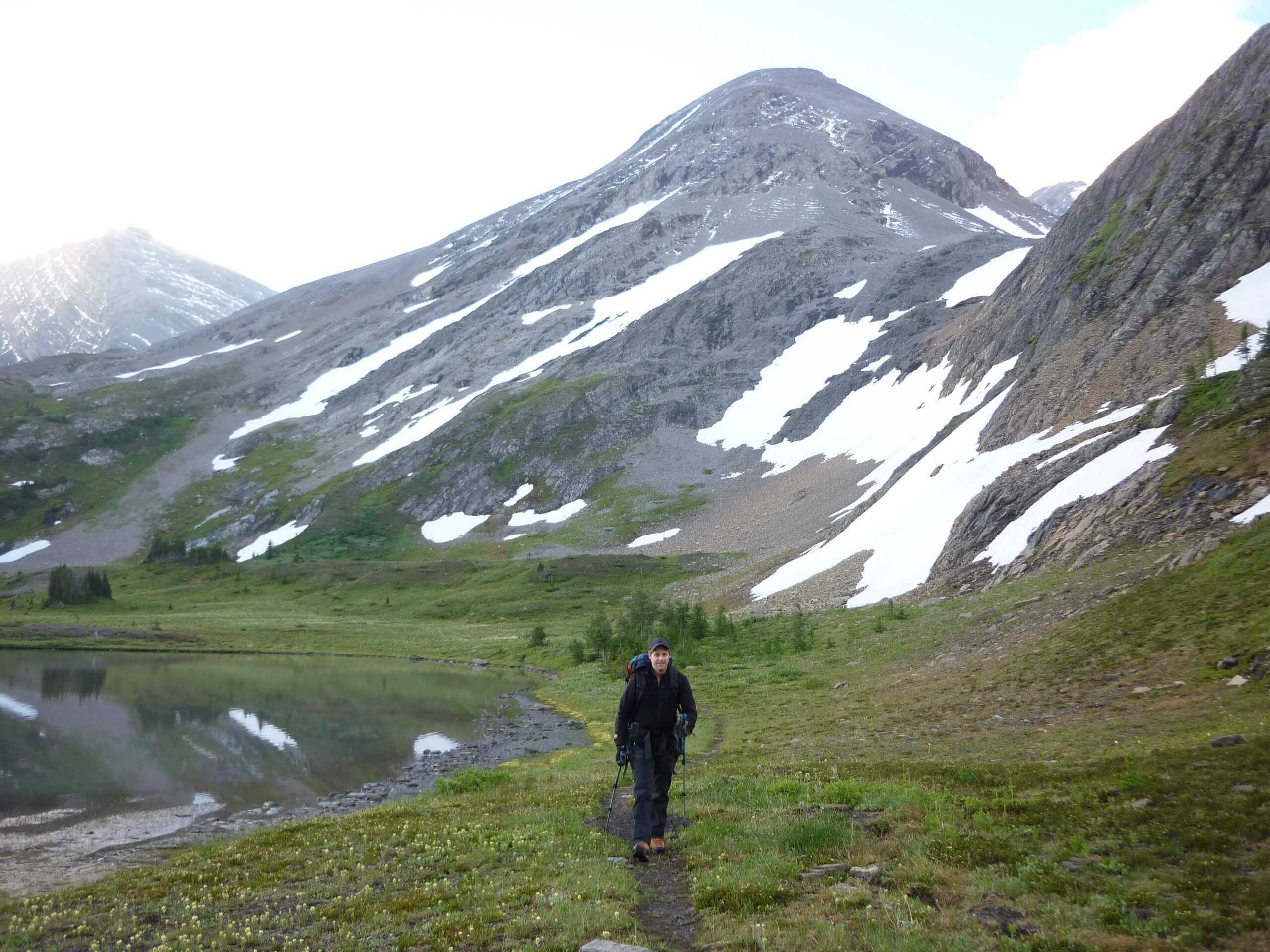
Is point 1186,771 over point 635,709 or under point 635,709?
under

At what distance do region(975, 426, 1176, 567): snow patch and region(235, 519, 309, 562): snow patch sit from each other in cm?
12529

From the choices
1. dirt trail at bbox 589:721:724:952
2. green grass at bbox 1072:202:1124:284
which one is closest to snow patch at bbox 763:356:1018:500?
green grass at bbox 1072:202:1124:284

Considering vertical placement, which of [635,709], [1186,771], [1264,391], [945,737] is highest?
[1264,391]

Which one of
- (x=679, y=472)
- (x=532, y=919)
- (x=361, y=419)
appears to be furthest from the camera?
(x=361, y=419)

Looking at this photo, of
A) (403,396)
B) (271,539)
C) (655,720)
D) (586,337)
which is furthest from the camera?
(403,396)

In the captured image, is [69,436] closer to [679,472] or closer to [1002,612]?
[679,472]

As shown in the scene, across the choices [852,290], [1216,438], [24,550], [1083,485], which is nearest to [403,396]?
[24,550]

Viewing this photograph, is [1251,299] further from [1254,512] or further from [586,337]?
[586,337]

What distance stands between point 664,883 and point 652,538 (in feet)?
328

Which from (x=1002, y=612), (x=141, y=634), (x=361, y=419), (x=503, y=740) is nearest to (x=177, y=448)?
(x=361, y=419)

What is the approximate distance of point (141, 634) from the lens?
7850 centimetres

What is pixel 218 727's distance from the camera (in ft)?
125

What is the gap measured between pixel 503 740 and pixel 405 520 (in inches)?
4305

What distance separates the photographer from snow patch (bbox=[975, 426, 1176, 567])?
109 feet
